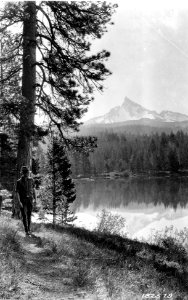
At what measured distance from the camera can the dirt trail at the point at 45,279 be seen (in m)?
5.79

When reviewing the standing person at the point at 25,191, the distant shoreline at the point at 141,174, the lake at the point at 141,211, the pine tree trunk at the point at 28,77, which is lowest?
the distant shoreline at the point at 141,174

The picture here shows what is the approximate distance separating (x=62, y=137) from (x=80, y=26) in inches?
168

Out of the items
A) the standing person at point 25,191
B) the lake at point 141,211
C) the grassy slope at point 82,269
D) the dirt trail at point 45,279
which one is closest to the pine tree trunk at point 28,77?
the standing person at point 25,191

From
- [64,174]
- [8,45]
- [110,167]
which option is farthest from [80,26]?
[110,167]

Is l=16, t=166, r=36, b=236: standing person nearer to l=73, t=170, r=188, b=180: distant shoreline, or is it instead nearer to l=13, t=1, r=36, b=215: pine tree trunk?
l=13, t=1, r=36, b=215: pine tree trunk

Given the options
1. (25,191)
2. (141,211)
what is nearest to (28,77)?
(25,191)

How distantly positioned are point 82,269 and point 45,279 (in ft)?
2.91

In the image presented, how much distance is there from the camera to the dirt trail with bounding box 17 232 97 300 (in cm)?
579

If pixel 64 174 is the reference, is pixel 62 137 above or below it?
above

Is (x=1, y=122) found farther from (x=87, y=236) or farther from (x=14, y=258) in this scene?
(x=14, y=258)

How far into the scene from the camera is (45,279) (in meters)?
6.66

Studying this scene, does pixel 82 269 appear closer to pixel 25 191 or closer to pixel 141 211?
pixel 25 191

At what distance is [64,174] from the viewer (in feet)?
133

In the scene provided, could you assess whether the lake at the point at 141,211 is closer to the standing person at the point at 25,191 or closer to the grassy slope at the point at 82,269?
the standing person at the point at 25,191
